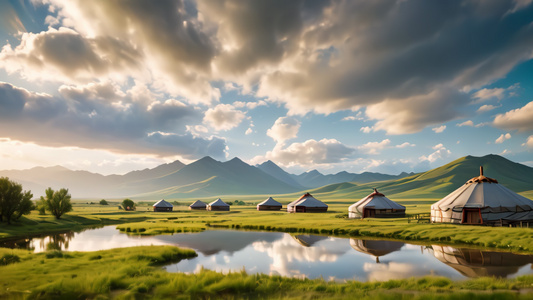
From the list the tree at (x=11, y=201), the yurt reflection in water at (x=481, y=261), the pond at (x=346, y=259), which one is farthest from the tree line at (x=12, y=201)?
the yurt reflection in water at (x=481, y=261)

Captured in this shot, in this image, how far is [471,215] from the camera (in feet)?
111

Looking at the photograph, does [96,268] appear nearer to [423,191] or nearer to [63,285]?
[63,285]

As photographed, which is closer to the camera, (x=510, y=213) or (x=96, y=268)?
(x=96, y=268)

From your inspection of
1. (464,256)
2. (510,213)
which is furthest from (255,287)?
(510,213)

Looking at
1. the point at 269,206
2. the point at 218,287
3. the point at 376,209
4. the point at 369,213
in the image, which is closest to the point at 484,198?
the point at 376,209

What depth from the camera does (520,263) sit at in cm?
1658

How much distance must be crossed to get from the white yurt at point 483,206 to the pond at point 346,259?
14571 millimetres

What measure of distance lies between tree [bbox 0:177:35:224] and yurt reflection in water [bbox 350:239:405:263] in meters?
39.3

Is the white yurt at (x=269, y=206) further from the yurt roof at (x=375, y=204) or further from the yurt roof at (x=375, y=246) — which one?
the yurt roof at (x=375, y=246)

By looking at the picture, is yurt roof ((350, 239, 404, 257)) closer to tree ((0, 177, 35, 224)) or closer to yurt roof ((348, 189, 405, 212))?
yurt roof ((348, 189, 405, 212))

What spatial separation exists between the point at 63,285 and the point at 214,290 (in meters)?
6.27

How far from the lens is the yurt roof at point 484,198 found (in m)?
33.0

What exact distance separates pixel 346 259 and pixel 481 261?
7.77 m

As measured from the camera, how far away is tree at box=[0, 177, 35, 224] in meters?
34.5
